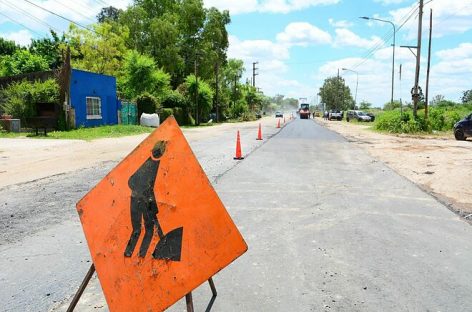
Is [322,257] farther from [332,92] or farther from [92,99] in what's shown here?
[332,92]

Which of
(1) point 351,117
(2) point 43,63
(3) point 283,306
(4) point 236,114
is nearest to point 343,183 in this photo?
(3) point 283,306

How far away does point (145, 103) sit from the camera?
34.8 meters

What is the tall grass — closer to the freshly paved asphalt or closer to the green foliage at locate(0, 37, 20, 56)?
the freshly paved asphalt

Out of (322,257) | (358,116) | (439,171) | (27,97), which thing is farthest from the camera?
(358,116)

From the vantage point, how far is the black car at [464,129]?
956 inches

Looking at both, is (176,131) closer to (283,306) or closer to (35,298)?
(283,306)

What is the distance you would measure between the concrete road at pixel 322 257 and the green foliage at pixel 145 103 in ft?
87.9

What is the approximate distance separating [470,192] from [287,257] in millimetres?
5858

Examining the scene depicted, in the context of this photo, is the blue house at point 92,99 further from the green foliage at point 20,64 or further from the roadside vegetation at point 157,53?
the green foliage at point 20,64

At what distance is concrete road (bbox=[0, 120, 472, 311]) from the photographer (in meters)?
3.68

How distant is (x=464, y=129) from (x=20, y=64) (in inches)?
1759

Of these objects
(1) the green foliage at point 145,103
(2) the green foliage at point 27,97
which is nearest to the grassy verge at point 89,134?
(2) the green foliage at point 27,97

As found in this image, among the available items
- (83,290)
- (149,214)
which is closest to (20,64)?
(83,290)

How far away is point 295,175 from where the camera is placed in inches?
420
